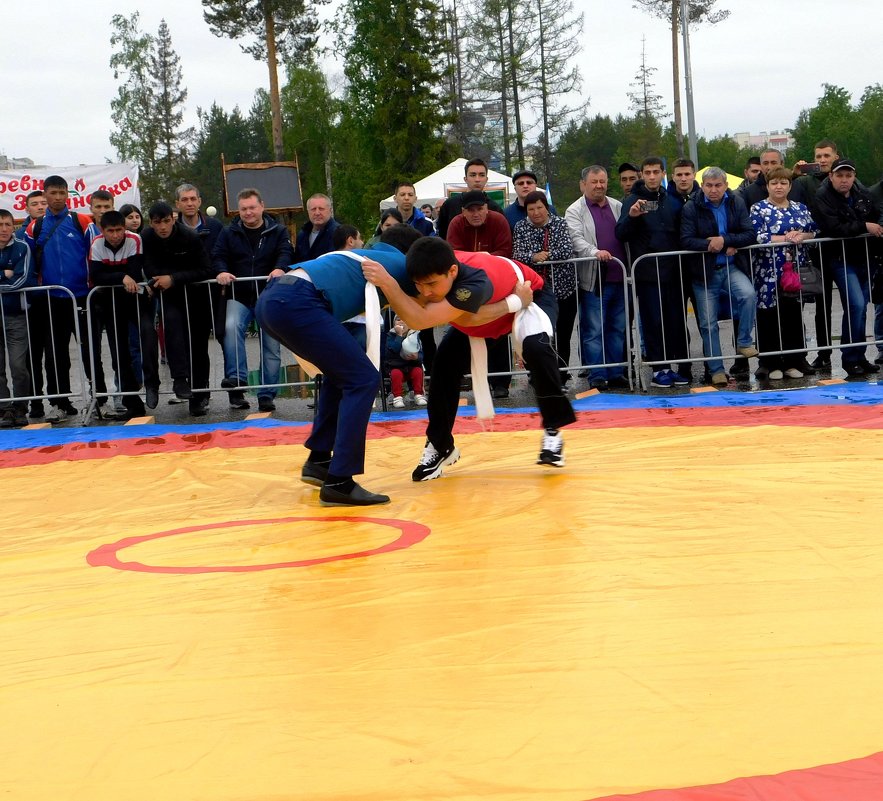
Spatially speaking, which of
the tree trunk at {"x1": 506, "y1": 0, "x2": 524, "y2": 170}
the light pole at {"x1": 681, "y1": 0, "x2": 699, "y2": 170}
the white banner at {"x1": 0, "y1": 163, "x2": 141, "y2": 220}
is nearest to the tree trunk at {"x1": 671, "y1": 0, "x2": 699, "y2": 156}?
the light pole at {"x1": 681, "y1": 0, "x2": 699, "y2": 170}

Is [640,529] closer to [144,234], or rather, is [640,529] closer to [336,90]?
[144,234]

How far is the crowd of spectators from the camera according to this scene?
380 inches

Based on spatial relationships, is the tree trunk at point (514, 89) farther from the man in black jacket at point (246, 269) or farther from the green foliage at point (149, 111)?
the man in black jacket at point (246, 269)

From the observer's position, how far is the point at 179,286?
31.9 ft

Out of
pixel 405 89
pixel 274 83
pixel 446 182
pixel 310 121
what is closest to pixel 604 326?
pixel 446 182

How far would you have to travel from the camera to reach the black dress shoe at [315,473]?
6062 millimetres

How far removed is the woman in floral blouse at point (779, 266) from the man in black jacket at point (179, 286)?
15.3ft

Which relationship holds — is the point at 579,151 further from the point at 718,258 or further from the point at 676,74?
the point at 718,258

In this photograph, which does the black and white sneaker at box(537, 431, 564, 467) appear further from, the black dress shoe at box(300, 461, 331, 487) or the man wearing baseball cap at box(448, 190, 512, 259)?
the man wearing baseball cap at box(448, 190, 512, 259)

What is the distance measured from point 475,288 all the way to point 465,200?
12.8 ft

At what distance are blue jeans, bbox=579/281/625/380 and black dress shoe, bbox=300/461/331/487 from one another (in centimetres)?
432

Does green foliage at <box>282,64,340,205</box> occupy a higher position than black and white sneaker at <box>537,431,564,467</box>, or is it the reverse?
green foliage at <box>282,64,340,205</box>

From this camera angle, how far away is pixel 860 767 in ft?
8.10

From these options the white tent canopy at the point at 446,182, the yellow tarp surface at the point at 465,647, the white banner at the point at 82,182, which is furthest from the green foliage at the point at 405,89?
the yellow tarp surface at the point at 465,647
